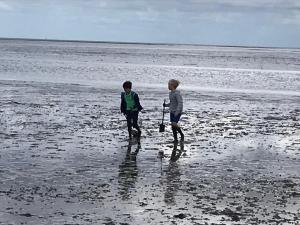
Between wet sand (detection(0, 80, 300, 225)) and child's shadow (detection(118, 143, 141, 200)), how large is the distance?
0.07ft

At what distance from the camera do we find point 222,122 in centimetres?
2259

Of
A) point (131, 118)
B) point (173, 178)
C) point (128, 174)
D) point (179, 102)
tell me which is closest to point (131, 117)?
point (131, 118)

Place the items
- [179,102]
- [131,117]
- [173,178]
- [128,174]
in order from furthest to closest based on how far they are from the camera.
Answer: [131,117]
[179,102]
[128,174]
[173,178]

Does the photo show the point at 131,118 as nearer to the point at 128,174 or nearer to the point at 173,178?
the point at 128,174

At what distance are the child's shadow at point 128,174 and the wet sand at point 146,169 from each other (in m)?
0.02

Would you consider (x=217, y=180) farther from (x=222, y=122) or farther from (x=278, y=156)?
(x=222, y=122)

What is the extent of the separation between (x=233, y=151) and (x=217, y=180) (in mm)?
3938

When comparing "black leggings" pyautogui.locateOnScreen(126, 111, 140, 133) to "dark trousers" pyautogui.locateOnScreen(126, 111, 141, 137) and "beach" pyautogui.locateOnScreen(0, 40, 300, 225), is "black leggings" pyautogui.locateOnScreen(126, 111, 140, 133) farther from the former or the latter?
"beach" pyautogui.locateOnScreen(0, 40, 300, 225)

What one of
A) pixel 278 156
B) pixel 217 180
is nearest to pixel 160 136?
pixel 278 156

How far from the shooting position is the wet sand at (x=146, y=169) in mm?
9688

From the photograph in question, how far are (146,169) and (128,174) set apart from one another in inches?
28.8

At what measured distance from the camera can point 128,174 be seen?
1273 centimetres

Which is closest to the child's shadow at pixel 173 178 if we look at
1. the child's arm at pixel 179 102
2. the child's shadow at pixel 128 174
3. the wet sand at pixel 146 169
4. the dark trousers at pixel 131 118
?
the wet sand at pixel 146 169

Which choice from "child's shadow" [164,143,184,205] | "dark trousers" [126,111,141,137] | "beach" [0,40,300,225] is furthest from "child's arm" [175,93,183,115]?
"dark trousers" [126,111,141,137]
